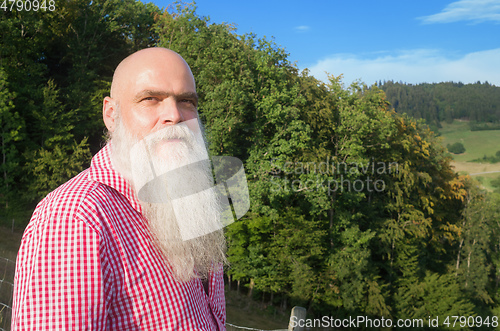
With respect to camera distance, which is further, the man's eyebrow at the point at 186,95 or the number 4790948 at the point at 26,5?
the number 4790948 at the point at 26,5

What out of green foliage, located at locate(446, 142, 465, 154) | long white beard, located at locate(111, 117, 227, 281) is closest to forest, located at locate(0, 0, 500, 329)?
long white beard, located at locate(111, 117, 227, 281)

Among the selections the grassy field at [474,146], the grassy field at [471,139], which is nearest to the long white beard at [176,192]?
the grassy field at [474,146]

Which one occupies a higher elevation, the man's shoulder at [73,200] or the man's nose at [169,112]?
the man's nose at [169,112]

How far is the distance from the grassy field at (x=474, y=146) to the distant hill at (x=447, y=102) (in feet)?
12.1

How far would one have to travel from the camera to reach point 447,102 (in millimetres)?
147000

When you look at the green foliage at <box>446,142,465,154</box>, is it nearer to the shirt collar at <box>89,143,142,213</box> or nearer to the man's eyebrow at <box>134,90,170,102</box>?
the man's eyebrow at <box>134,90,170,102</box>

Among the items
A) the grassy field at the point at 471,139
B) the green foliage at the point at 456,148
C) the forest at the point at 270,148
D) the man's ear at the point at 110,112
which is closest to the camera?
the man's ear at the point at 110,112

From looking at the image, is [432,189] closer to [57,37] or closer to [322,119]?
[322,119]

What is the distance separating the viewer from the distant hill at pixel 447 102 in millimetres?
138625

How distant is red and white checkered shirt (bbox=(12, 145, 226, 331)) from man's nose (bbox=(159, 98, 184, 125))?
228 mm

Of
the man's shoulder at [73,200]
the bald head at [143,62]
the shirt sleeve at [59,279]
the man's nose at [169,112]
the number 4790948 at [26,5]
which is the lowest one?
the shirt sleeve at [59,279]

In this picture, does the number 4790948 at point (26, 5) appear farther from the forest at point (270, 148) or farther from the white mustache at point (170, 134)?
the white mustache at point (170, 134)

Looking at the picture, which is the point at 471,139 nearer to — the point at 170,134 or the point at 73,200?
the point at 170,134

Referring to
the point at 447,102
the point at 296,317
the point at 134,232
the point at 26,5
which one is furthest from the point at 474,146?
the point at 134,232
